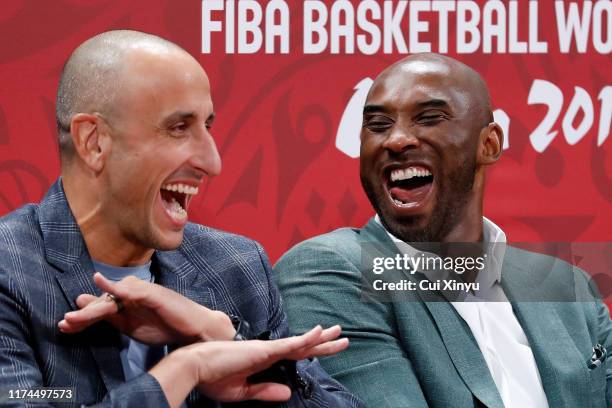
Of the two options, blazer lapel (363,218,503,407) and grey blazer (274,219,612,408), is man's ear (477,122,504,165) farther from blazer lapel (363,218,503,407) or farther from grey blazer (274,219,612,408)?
blazer lapel (363,218,503,407)

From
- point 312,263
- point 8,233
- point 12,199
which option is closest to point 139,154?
point 8,233

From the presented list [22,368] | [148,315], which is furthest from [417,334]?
[22,368]

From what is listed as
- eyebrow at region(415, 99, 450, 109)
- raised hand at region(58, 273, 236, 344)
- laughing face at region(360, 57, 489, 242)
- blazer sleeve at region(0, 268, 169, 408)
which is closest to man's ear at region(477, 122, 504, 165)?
laughing face at region(360, 57, 489, 242)

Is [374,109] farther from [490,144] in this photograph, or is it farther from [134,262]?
[134,262]

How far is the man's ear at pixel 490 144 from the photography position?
2715 millimetres

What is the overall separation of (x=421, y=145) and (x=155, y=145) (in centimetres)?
87

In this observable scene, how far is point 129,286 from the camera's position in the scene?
182 centimetres

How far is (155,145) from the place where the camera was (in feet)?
6.53

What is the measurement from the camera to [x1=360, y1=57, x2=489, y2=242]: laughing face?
2.60 m

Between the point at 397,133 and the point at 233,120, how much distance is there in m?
0.46

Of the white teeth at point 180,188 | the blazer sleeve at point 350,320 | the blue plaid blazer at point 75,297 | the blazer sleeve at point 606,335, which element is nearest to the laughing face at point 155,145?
the white teeth at point 180,188

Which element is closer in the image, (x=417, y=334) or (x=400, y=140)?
(x=417, y=334)

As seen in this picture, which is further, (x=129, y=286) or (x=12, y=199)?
(x=12, y=199)

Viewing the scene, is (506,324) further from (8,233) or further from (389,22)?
(8,233)
